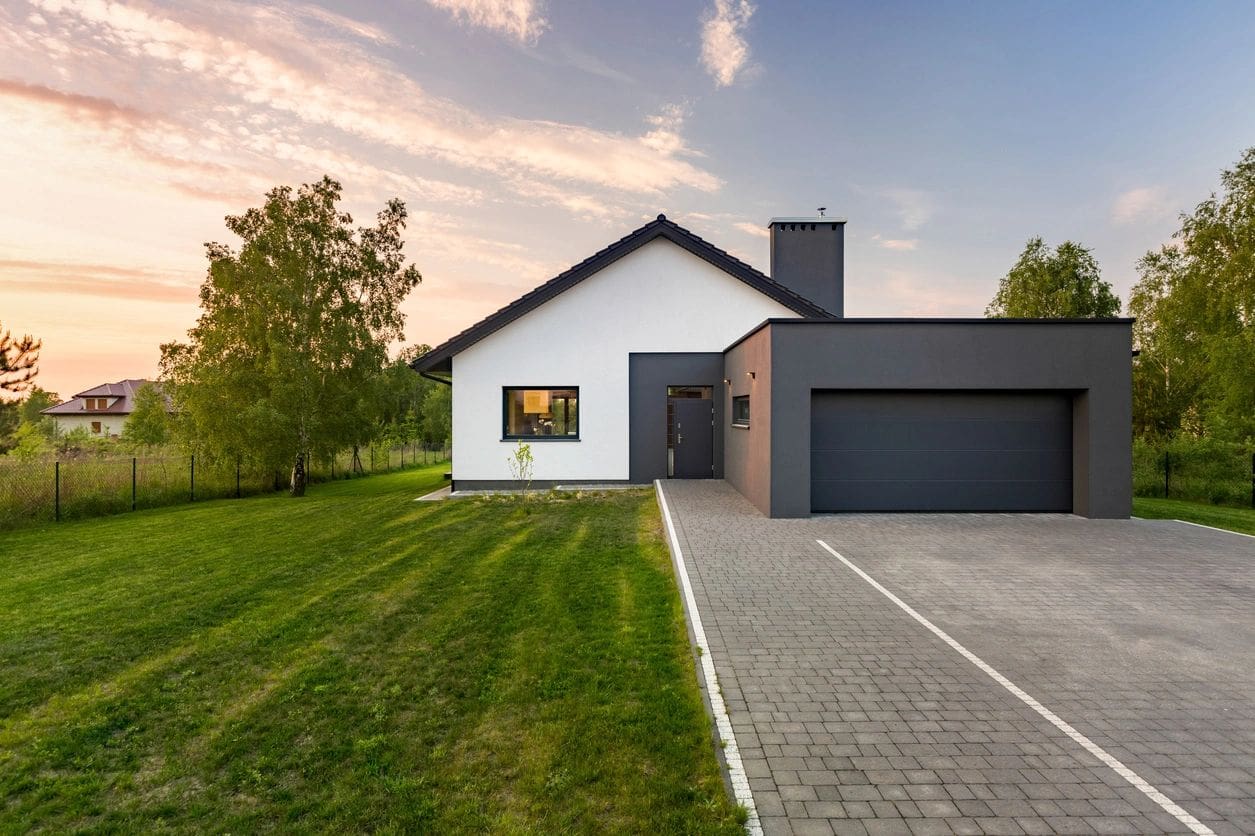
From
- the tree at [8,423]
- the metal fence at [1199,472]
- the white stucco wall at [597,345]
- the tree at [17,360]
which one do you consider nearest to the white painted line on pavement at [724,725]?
the white stucco wall at [597,345]

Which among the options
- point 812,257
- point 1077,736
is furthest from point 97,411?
point 1077,736

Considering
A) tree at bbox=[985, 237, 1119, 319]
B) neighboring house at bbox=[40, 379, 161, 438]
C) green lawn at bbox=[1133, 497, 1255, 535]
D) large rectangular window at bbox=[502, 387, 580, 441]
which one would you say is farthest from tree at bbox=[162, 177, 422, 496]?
neighboring house at bbox=[40, 379, 161, 438]

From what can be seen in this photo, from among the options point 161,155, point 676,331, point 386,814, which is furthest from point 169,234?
point 386,814

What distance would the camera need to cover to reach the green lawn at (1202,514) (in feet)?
32.7

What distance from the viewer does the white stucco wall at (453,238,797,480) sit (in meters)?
13.9

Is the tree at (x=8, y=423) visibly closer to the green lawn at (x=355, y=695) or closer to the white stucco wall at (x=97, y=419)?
the green lawn at (x=355, y=695)

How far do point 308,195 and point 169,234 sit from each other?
137 inches

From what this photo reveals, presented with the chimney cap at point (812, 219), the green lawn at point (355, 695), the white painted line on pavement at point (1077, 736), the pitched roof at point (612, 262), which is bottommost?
the green lawn at point (355, 695)

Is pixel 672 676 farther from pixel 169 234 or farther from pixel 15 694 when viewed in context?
A: pixel 169 234

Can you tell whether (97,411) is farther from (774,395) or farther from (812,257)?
(774,395)

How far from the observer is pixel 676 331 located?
1395cm

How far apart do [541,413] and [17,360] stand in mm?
18412

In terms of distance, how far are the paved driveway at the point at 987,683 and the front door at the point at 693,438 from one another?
254 inches

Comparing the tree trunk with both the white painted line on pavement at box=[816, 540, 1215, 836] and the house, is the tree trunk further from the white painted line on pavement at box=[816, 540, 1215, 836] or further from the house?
the white painted line on pavement at box=[816, 540, 1215, 836]
